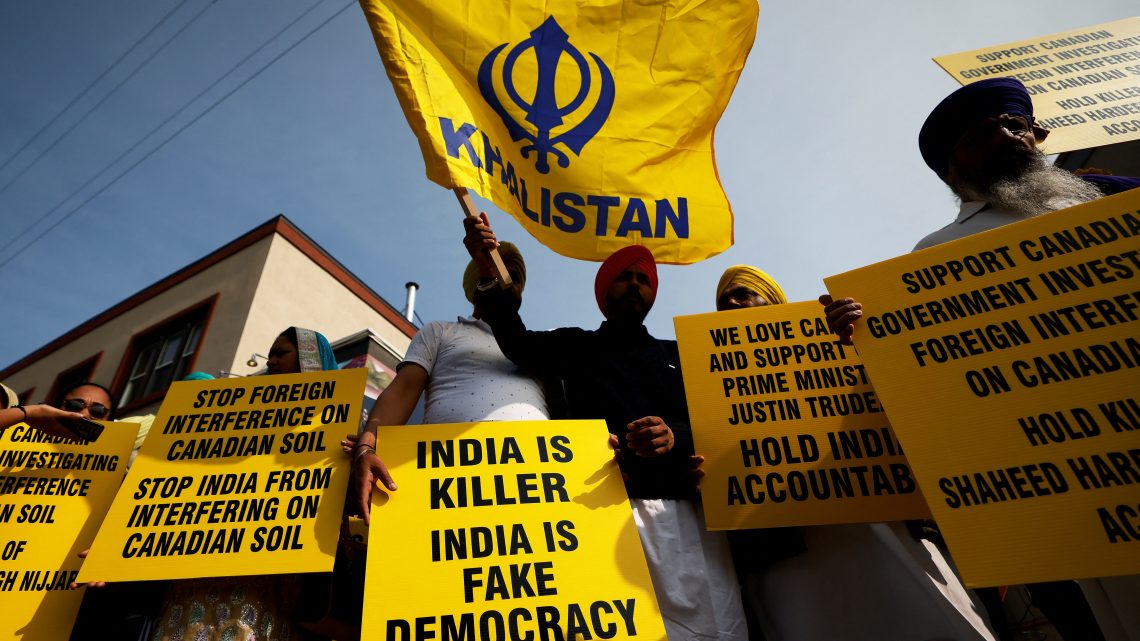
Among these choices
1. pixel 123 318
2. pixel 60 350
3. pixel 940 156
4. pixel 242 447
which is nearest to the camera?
pixel 242 447

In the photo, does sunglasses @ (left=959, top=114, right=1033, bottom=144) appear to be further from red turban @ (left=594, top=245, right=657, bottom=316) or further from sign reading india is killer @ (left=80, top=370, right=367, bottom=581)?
sign reading india is killer @ (left=80, top=370, right=367, bottom=581)

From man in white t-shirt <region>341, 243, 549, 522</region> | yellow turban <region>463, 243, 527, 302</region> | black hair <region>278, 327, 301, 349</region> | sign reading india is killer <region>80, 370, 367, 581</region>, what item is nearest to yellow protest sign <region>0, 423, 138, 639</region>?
sign reading india is killer <region>80, 370, 367, 581</region>

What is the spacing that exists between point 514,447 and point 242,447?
3.76 feet

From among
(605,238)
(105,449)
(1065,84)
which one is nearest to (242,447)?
(105,449)

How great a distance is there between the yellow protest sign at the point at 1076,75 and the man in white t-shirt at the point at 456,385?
3342mm

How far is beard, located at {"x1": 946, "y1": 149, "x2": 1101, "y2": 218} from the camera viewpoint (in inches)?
99.0

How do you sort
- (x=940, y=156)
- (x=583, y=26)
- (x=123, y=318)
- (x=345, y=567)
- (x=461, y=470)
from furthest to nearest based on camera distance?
(x=123, y=318)
(x=583, y=26)
(x=940, y=156)
(x=345, y=567)
(x=461, y=470)

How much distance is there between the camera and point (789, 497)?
204cm

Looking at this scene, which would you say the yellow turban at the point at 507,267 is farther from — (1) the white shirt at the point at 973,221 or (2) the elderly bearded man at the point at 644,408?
(1) the white shirt at the point at 973,221

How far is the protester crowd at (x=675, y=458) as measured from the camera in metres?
2.01

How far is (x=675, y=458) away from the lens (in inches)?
87.7

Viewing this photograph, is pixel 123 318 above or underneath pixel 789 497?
above

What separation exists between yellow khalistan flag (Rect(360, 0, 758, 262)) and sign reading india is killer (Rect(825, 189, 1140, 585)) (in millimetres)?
1416

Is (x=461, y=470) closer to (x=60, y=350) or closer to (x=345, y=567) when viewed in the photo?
(x=345, y=567)
